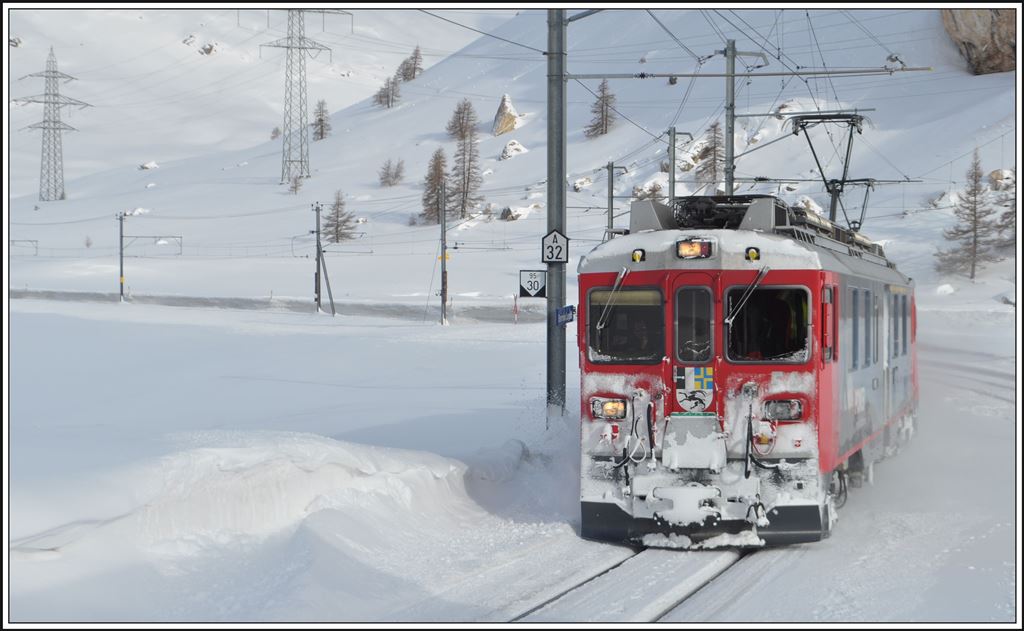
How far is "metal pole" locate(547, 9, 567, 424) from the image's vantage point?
50.3 feet

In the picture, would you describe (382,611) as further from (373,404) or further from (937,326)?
(937,326)

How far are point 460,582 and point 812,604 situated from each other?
2.67 meters

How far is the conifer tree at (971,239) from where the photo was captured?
5759cm

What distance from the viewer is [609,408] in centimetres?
1047

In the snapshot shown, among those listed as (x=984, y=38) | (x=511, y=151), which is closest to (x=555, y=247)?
(x=984, y=38)

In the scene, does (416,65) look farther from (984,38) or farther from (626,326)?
(626,326)

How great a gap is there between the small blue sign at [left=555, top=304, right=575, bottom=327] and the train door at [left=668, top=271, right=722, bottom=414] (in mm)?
4588

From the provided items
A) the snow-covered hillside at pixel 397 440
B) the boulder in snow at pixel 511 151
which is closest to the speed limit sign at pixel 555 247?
the snow-covered hillside at pixel 397 440

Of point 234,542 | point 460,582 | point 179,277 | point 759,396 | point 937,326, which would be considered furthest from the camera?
point 179,277

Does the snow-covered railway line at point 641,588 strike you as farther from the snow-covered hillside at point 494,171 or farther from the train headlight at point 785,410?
the snow-covered hillside at point 494,171

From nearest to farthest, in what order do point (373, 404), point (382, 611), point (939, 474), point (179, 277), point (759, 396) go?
point (382, 611)
point (759, 396)
point (939, 474)
point (373, 404)
point (179, 277)

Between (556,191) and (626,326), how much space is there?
5538 millimetres

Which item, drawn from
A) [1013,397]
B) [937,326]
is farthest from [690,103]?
[1013,397]

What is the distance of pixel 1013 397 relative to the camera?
997 inches
